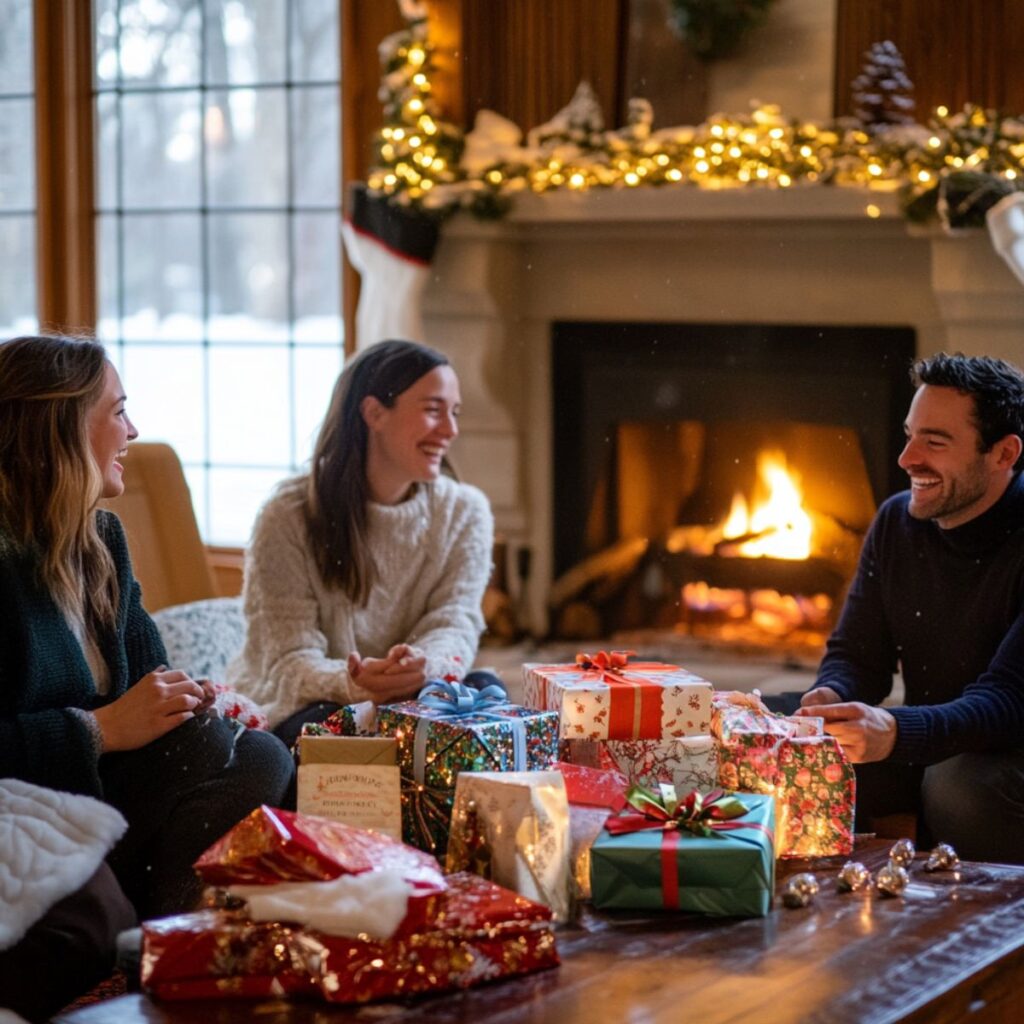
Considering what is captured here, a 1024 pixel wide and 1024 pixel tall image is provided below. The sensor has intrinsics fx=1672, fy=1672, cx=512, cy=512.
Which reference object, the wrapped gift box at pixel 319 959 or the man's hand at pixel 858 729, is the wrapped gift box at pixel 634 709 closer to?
the man's hand at pixel 858 729

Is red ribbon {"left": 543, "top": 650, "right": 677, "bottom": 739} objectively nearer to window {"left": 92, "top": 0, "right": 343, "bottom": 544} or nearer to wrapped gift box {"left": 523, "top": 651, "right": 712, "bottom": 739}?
wrapped gift box {"left": 523, "top": 651, "right": 712, "bottom": 739}

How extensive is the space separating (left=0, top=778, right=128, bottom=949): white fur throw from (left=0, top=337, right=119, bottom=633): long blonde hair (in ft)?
1.06

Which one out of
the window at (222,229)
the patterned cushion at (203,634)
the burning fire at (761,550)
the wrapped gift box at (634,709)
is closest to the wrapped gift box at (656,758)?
the wrapped gift box at (634,709)

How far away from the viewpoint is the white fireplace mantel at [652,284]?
3.82 metres

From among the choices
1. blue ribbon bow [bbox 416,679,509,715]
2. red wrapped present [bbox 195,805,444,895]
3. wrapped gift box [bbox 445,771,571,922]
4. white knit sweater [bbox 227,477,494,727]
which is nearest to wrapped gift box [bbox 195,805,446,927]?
red wrapped present [bbox 195,805,444,895]

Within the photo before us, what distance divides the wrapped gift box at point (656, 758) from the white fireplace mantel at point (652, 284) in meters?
2.02

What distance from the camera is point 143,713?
79.5 inches

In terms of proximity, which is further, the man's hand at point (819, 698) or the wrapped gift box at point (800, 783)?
the man's hand at point (819, 698)

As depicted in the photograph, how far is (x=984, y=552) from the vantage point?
237 cm

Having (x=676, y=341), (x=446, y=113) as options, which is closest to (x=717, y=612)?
(x=676, y=341)

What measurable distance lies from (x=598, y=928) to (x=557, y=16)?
9.87 ft

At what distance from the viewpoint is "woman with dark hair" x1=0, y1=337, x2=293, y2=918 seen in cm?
201

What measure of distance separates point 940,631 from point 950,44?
1896mm

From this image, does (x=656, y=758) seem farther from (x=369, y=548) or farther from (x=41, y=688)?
(x=369, y=548)
